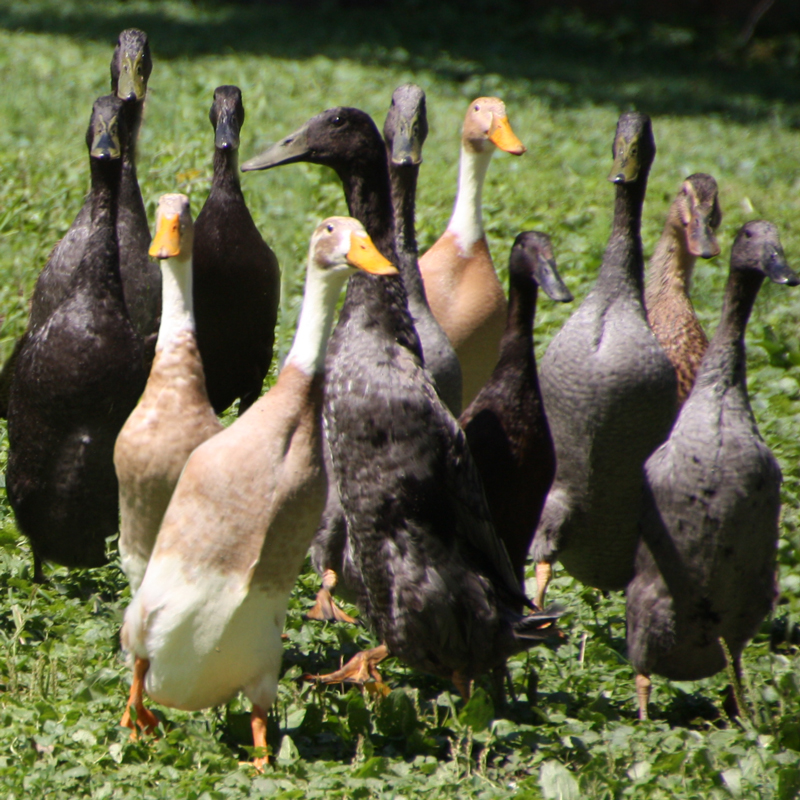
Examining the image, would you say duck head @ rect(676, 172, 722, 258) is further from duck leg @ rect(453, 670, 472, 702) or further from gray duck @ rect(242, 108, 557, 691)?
duck leg @ rect(453, 670, 472, 702)

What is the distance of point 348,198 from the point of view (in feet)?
13.9

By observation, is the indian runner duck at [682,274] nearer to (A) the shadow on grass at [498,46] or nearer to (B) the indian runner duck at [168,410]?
(B) the indian runner duck at [168,410]

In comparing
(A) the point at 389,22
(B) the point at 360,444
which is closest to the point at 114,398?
(B) the point at 360,444

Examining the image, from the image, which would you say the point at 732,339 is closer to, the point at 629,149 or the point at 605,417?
the point at 605,417

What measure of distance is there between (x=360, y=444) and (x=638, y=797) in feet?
4.59

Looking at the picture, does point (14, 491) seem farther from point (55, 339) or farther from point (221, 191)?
point (221, 191)

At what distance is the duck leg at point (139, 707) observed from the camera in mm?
3588

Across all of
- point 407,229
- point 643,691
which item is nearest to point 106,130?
point 407,229

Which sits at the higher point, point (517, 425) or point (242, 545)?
point (517, 425)

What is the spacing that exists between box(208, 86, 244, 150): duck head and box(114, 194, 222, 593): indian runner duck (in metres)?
1.44

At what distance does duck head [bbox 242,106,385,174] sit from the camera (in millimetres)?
4172

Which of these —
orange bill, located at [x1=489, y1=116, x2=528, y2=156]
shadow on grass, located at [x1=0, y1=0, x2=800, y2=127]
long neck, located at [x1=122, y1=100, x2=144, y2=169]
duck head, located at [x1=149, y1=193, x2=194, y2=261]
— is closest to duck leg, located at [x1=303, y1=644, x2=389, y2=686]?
duck head, located at [x1=149, y1=193, x2=194, y2=261]

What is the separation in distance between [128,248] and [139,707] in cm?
253

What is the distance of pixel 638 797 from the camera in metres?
3.39
